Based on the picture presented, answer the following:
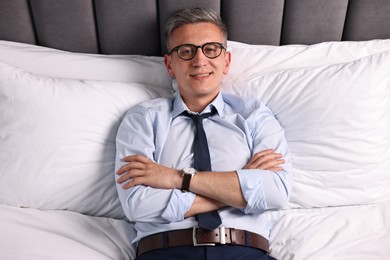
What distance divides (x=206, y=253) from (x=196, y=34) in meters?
0.77

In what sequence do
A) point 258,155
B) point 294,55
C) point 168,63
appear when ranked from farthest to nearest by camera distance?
point 294,55
point 168,63
point 258,155

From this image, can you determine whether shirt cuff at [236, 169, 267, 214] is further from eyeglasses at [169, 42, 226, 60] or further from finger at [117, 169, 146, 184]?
eyeglasses at [169, 42, 226, 60]

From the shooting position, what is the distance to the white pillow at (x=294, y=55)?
67.6 inches

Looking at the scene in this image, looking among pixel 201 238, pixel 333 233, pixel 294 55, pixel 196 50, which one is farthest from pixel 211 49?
pixel 333 233

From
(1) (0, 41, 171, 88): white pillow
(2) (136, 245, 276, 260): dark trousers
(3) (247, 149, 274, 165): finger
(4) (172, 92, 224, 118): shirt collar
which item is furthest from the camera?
(1) (0, 41, 171, 88): white pillow

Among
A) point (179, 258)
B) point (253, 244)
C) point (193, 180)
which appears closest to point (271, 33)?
point (193, 180)

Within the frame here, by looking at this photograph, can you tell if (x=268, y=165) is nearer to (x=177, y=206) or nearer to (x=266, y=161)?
(x=266, y=161)

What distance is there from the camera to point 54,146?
150cm

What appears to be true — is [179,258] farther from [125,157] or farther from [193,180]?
[125,157]

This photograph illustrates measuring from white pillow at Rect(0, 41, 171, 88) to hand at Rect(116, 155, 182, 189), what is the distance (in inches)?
19.3

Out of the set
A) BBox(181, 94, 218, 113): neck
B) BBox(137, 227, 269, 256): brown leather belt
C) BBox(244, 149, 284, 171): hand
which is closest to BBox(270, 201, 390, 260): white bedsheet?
BBox(137, 227, 269, 256): brown leather belt

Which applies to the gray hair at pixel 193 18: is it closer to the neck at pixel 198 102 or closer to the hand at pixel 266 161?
the neck at pixel 198 102

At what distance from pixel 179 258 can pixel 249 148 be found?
18.3 inches

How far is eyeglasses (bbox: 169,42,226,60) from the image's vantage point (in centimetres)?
149
